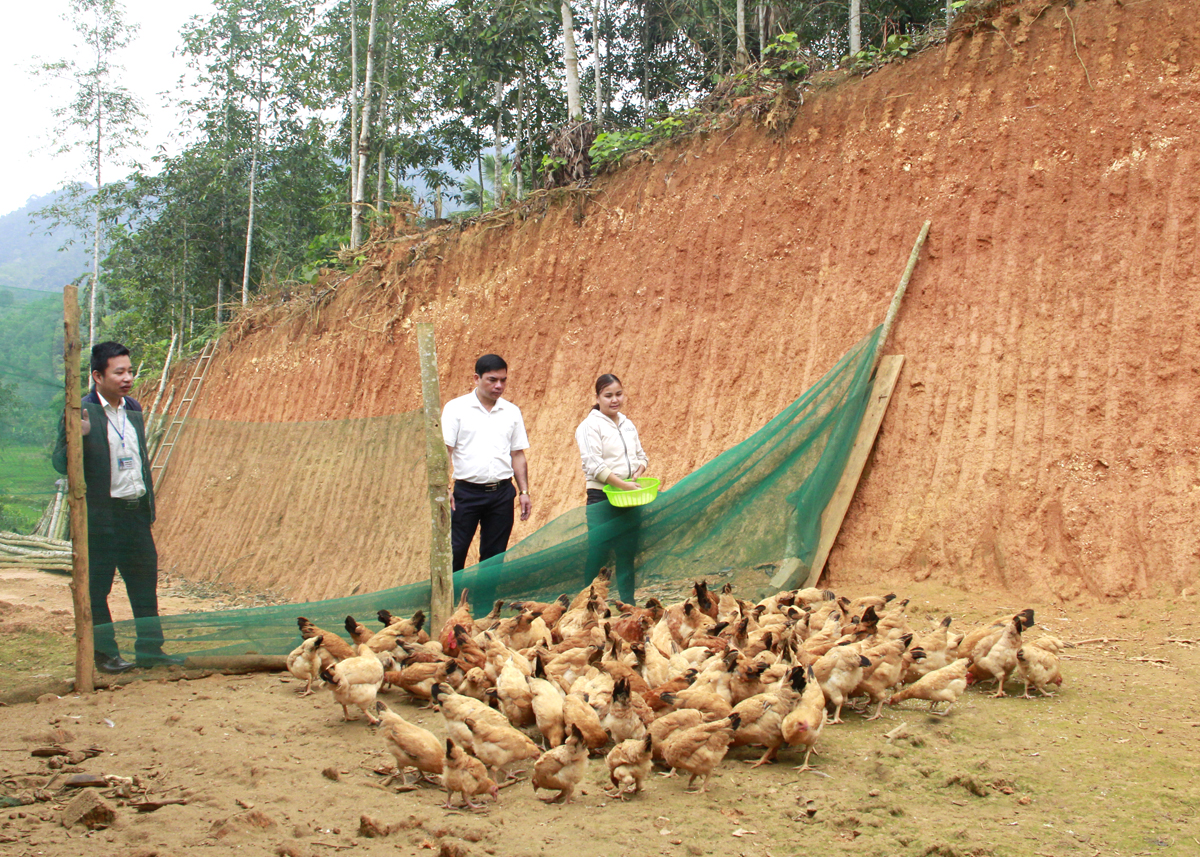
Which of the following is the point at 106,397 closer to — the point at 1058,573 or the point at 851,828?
the point at 851,828

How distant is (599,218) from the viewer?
11.6 metres

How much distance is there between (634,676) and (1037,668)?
2217 mm

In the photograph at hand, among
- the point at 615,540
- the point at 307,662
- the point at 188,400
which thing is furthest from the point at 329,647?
the point at 188,400

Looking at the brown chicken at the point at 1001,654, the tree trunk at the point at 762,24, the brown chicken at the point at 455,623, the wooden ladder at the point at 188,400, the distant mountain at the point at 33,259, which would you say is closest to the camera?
the brown chicken at the point at 1001,654

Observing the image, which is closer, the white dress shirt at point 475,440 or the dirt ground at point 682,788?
the dirt ground at point 682,788

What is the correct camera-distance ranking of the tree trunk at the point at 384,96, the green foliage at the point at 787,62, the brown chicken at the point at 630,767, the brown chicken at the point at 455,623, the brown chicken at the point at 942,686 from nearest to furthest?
the brown chicken at the point at 630,767
the brown chicken at the point at 942,686
the brown chicken at the point at 455,623
the green foliage at the point at 787,62
the tree trunk at the point at 384,96

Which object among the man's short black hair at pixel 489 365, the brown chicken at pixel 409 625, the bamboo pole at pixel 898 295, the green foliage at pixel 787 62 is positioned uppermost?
the green foliage at pixel 787 62

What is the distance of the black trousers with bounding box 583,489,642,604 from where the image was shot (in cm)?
629

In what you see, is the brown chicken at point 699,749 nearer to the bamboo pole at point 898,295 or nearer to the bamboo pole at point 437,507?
the bamboo pole at point 437,507

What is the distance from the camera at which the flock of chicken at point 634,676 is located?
3.69 meters

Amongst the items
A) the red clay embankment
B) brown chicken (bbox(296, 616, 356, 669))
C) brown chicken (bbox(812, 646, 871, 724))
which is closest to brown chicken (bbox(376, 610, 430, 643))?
brown chicken (bbox(296, 616, 356, 669))

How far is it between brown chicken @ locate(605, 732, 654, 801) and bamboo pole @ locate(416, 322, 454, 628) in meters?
2.31

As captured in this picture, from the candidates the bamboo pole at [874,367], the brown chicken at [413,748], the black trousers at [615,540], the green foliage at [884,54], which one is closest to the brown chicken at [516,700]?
the brown chicken at [413,748]

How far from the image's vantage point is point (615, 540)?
20.8 feet
